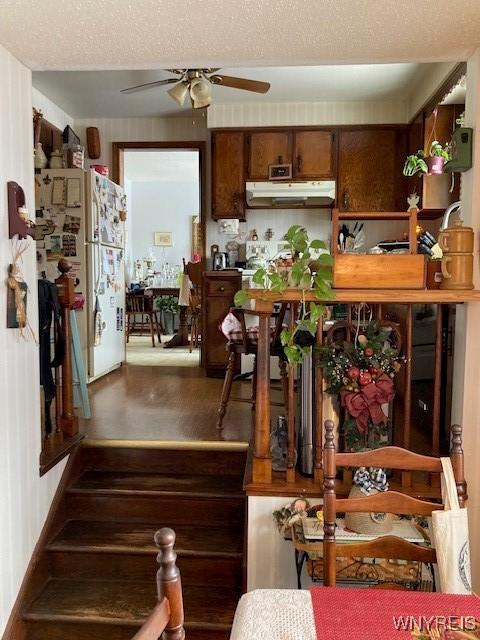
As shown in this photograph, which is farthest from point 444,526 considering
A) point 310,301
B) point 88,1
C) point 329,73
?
point 329,73

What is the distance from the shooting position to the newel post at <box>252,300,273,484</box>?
7.56ft

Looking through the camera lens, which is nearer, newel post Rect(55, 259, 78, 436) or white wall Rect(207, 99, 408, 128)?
newel post Rect(55, 259, 78, 436)

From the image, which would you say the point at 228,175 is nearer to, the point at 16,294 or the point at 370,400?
the point at 16,294

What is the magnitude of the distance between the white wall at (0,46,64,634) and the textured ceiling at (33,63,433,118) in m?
2.32

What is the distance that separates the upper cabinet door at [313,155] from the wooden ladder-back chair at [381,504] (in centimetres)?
Result: 396

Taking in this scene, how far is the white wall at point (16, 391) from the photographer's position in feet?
6.88

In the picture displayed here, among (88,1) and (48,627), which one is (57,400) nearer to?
(48,627)

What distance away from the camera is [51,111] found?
5102 mm

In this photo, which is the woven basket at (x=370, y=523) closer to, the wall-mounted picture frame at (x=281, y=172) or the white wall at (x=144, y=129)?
the wall-mounted picture frame at (x=281, y=172)

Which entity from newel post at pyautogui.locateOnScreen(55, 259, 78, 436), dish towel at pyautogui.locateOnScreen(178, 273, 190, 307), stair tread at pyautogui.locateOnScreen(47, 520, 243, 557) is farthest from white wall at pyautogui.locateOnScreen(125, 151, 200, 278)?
stair tread at pyautogui.locateOnScreen(47, 520, 243, 557)

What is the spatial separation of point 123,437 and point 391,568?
172 centimetres

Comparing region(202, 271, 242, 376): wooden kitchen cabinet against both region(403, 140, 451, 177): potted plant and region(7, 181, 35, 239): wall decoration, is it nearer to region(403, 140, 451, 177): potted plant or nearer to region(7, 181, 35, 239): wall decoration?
region(403, 140, 451, 177): potted plant

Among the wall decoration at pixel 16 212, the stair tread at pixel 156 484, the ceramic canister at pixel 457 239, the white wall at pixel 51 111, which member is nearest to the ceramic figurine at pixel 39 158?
the white wall at pixel 51 111

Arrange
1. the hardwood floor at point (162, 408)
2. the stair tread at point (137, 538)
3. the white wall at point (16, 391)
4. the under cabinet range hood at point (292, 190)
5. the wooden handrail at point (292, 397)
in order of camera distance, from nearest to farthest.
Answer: the white wall at point (16, 391)
the wooden handrail at point (292, 397)
the stair tread at point (137, 538)
the hardwood floor at point (162, 408)
the under cabinet range hood at point (292, 190)
